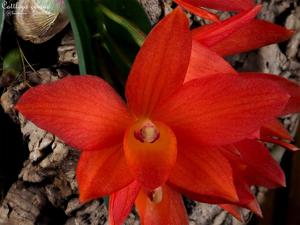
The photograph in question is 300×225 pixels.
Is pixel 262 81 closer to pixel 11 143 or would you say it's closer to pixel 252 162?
pixel 252 162

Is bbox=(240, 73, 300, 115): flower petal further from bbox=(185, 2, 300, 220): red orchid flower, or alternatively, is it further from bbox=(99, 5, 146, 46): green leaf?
bbox=(99, 5, 146, 46): green leaf

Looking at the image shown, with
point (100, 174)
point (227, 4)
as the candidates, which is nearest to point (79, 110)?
point (100, 174)

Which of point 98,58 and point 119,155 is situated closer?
point 119,155

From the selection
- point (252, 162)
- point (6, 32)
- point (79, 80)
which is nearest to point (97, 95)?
point (79, 80)

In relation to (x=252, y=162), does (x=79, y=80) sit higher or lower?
higher

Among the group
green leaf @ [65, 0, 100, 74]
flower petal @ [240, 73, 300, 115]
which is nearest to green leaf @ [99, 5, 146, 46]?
green leaf @ [65, 0, 100, 74]

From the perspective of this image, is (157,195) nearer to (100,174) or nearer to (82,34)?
(100,174)

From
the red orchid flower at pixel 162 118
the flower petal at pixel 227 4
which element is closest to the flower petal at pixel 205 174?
the red orchid flower at pixel 162 118
